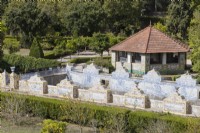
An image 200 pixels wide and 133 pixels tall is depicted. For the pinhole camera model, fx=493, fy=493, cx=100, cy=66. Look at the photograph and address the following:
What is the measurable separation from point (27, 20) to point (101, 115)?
35018mm

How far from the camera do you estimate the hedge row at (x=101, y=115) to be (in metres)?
21.0

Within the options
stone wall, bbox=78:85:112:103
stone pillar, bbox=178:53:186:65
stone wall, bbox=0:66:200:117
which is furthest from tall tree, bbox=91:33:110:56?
stone wall, bbox=78:85:112:103

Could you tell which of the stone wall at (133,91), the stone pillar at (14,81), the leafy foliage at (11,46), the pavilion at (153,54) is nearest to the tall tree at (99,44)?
the pavilion at (153,54)

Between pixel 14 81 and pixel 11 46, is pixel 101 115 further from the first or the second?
pixel 11 46

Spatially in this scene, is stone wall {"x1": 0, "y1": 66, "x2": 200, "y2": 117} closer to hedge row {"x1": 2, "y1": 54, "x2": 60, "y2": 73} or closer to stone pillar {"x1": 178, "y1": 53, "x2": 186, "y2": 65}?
hedge row {"x1": 2, "y1": 54, "x2": 60, "y2": 73}

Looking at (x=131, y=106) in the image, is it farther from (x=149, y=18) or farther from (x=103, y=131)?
(x=149, y=18)

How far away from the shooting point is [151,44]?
4172 cm

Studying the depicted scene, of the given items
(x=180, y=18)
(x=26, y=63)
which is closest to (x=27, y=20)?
(x=26, y=63)

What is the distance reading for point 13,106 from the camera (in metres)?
24.5

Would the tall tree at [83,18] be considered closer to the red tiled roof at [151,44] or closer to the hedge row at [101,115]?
the red tiled roof at [151,44]

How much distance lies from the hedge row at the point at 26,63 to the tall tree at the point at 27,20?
46.8 feet

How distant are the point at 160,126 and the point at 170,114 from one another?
2.37 meters

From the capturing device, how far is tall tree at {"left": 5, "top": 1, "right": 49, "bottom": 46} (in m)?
56.3

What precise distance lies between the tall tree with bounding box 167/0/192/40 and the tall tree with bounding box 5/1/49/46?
15.1 meters
